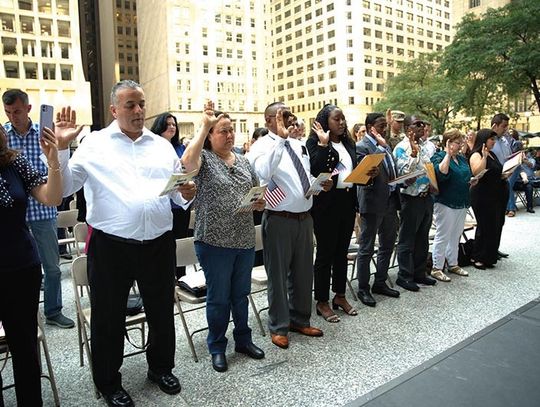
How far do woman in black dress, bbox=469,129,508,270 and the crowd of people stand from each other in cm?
10

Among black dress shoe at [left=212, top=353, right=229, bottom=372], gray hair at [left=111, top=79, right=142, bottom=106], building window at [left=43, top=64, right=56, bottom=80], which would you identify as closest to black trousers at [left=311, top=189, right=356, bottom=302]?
black dress shoe at [left=212, top=353, right=229, bottom=372]

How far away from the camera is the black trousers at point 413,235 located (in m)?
4.93

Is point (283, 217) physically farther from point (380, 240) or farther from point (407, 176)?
point (380, 240)

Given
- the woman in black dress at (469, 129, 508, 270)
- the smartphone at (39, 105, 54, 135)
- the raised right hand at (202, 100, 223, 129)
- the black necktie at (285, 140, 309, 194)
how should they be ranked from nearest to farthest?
the smartphone at (39, 105, 54, 135), the raised right hand at (202, 100, 223, 129), the black necktie at (285, 140, 309, 194), the woman in black dress at (469, 129, 508, 270)

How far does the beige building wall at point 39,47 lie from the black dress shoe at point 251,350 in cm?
4360

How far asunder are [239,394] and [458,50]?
18.6 meters

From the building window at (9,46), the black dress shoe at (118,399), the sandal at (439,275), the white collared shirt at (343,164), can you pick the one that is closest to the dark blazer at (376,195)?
the white collared shirt at (343,164)

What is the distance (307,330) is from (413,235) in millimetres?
1922

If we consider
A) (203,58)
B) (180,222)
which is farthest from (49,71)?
(180,222)

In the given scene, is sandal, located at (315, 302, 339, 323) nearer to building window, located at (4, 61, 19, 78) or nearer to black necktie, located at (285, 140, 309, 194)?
black necktie, located at (285, 140, 309, 194)

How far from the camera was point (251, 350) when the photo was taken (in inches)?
135

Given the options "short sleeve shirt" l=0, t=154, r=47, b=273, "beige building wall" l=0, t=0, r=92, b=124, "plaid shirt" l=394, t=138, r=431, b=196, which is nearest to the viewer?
"short sleeve shirt" l=0, t=154, r=47, b=273

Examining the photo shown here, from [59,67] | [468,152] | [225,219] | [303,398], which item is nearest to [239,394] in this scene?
[303,398]

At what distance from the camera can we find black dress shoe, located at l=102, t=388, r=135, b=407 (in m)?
2.68
